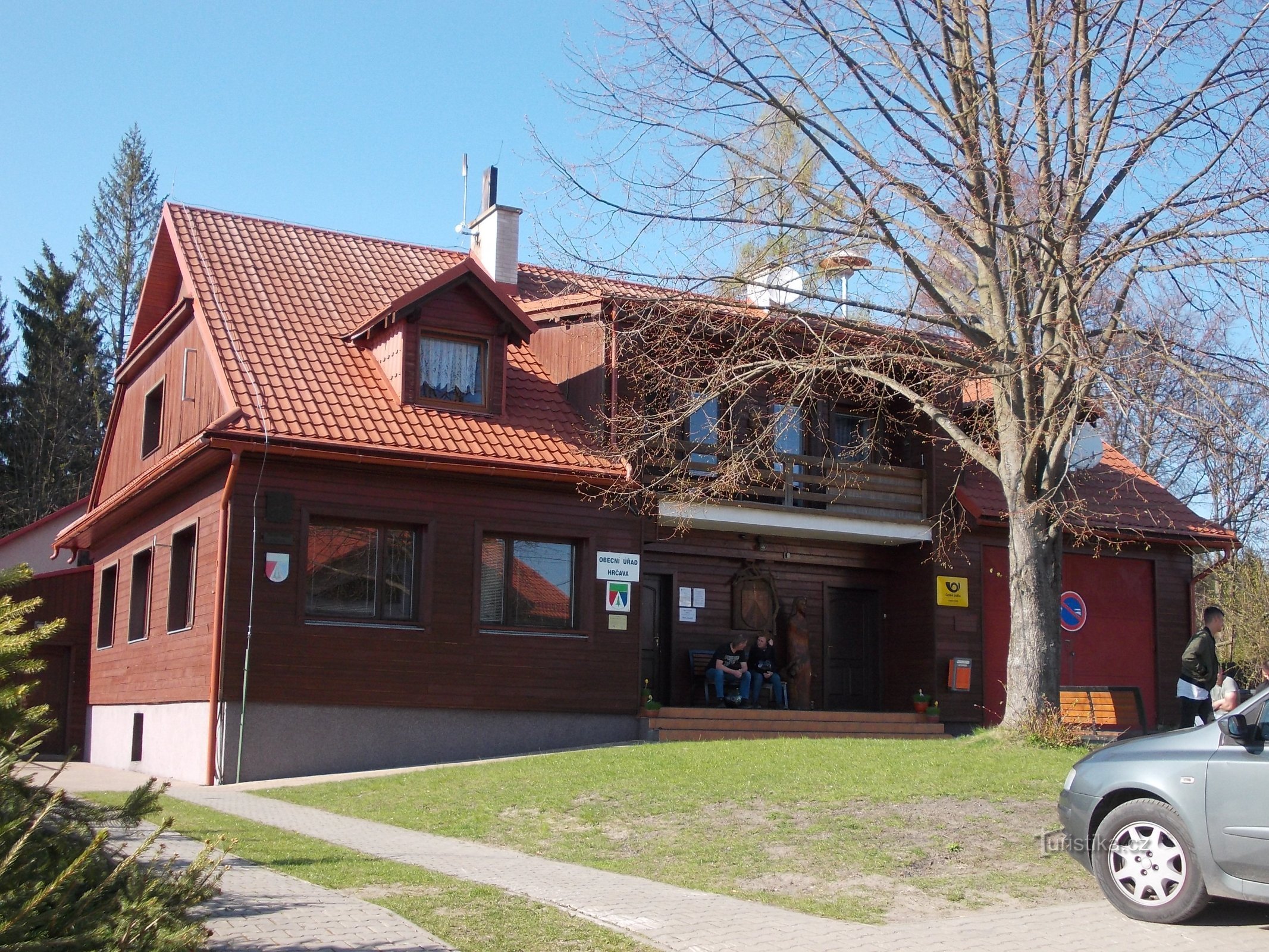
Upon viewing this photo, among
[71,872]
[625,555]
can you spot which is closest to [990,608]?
[625,555]

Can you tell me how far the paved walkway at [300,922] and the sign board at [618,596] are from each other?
10.6 meters

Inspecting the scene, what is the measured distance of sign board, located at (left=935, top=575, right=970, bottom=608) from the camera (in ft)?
69.9

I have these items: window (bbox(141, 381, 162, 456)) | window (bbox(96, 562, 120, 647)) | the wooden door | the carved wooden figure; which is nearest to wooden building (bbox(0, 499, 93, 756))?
the wooden door

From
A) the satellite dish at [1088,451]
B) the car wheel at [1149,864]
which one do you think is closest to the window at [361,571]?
the car wheel at [1149,864]

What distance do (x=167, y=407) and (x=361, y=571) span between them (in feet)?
18.1

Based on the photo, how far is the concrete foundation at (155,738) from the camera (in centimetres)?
1670

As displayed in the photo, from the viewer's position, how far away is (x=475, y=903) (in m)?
7.76

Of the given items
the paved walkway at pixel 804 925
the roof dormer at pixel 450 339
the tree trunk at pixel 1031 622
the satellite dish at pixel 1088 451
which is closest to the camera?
the paved walkway at pixel 804 925

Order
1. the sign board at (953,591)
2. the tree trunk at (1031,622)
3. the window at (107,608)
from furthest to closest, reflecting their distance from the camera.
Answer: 1. the window at (107,608)
2. the sign board at (953,591)
3. the tree trunk at (1031,622)

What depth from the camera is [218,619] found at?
53.1 feet

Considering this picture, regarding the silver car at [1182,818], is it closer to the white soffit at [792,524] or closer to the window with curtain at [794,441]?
the white soffit at [792,524]

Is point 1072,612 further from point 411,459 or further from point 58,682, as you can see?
point 58,682

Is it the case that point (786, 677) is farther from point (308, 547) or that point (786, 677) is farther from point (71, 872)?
point (71, 872)

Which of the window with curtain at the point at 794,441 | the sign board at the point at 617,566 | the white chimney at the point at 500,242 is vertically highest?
the white chimney at the point at 500,242
